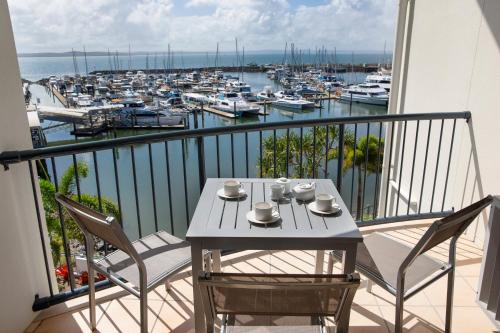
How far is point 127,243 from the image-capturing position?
1692 millimetres

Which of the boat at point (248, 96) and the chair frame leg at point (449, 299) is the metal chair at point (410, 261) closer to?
the chair frame leg at point (449, 299)

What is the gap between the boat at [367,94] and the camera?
28.2 meters

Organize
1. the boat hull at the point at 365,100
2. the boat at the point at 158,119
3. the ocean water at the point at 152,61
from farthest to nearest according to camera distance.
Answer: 1. the ocean water at the point at 152,61
2. the boat at the point at 158,119
3. the boat hull at the point at 365,100

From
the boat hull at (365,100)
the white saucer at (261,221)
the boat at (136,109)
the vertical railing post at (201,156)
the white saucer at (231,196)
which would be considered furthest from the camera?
the boat at (136,109)

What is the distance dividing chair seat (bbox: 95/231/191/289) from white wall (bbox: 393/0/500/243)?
2628 mm

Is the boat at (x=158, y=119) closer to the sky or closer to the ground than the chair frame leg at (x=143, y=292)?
closer to the ground

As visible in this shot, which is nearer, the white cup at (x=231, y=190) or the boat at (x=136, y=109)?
the white cup at (x=231, y=190)

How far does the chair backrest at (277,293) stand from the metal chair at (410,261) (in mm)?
607

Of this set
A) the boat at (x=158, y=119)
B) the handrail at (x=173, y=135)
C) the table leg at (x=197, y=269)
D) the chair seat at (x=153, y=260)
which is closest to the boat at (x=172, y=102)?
the boat at (x=158, y=119)

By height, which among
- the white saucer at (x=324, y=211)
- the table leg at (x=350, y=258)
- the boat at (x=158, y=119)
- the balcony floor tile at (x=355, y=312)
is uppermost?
the white saucer at (x=324, y=211)

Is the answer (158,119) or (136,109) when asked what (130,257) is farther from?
(136,109)

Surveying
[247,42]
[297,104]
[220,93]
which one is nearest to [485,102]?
[297,104]

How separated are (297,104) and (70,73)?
26599mm

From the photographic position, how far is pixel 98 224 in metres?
1.71
